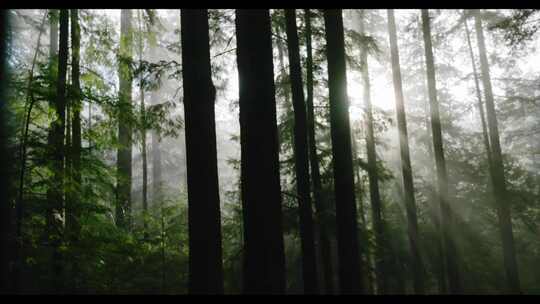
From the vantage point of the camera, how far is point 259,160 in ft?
13.8

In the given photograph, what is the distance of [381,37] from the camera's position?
73.4 feet

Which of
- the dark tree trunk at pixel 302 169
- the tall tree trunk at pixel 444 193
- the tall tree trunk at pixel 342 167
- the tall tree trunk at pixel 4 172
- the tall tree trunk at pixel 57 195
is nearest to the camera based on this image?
the tall tree trunk at pixel 4 172

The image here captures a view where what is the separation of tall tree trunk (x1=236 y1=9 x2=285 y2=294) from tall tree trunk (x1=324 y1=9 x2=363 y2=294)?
3.27 meters

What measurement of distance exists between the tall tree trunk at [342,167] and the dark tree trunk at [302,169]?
123 centimetres

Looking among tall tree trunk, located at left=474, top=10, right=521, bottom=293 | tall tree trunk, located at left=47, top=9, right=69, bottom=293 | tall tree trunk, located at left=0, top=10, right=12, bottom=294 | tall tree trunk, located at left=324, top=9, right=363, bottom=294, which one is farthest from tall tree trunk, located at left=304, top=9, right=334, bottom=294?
tall tree trunk, located at left=474, top=10, right=521, bottom=293

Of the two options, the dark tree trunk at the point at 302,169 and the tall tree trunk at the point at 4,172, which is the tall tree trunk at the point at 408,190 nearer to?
the dark tree trunk at the point at 302,169

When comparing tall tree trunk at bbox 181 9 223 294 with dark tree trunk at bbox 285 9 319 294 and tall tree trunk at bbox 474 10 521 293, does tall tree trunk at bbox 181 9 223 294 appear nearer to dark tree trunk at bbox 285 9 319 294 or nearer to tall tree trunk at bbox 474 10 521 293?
dark tree trunk at bbox 285 9 319 294

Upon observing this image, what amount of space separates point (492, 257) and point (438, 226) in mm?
4088

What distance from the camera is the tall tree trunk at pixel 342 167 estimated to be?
707cm

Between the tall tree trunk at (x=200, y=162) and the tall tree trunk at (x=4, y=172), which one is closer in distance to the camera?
the tall tree trunk at (x=4, y=172)

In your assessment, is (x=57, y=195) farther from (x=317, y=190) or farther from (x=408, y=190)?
(x=408, y=190)

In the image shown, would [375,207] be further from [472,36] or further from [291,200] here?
[472,36]

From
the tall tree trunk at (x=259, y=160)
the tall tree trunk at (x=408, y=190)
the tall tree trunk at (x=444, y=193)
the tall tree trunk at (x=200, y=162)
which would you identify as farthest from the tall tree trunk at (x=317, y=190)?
the tall tree trunk at (x=444, y=193)
